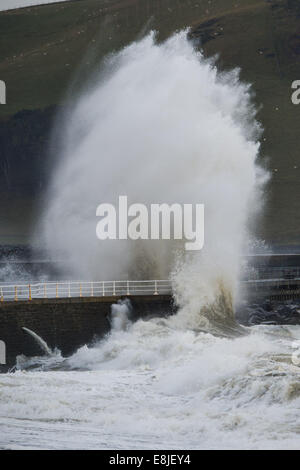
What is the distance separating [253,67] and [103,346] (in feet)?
408

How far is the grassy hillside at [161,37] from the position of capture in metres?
150

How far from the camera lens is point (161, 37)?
506 feet

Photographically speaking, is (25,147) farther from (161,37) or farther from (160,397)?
(160,397)

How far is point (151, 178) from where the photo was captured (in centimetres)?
4619

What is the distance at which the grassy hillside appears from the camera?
14988cm

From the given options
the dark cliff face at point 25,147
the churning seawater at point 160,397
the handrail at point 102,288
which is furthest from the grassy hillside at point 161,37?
the churning seawater at point 160,397

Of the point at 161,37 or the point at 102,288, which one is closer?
the point at 102,288

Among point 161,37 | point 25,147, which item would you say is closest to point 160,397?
point 25,147

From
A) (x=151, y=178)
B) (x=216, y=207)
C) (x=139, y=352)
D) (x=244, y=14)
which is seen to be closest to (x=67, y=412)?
(x=139, y=352)

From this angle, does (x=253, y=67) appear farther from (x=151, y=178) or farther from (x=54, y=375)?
(x=54, y=375)

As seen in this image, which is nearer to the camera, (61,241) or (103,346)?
(103,346)

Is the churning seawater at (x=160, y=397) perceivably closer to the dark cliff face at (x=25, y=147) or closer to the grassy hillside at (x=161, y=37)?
the grassy hillside at (x=161, y=37)
